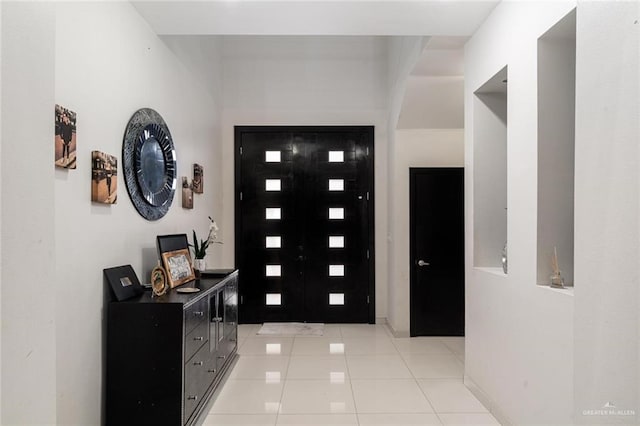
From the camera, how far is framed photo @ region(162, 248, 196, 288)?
9.80 feet

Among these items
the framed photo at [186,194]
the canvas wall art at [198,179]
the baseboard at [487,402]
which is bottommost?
the baseboard at [487,402]

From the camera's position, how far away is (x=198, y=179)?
4.38 meters

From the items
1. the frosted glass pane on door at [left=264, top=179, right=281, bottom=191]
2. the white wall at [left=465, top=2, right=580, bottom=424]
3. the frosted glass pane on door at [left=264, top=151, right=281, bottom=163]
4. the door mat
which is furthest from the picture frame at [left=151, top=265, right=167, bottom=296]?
the frosted glass pane on door at [left=264, top=151, right=281, bottom=163]

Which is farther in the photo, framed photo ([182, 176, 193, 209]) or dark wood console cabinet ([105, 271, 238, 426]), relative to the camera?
framed photo ([182, 176, 193, 209])

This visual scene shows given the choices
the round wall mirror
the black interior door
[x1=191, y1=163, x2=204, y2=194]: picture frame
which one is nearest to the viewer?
the round wall mirror

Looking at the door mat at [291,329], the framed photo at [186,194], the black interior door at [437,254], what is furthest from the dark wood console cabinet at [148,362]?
the black interior door at [437,254]

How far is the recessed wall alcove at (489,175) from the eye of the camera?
3.14 m

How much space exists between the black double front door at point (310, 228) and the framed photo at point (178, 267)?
7.41ft

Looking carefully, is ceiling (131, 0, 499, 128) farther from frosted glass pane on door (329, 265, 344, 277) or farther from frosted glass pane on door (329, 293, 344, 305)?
frosted glass pane on door (329, 293, 344, 305)

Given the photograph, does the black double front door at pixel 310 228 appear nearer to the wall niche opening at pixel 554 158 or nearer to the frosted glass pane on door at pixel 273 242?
the frosted glass pane on door at pixel 273 242

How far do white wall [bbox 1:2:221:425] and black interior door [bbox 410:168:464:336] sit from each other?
2716 mm

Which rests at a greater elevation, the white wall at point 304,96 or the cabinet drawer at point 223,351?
the white wall at point 304,96

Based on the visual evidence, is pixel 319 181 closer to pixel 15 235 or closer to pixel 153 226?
pixel 153 226

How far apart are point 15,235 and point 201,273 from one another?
113 inches
